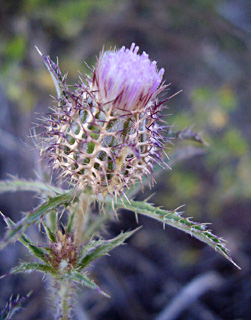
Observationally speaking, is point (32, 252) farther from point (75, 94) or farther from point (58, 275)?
point (75, 94)

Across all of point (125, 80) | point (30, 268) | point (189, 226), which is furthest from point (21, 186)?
point (189, 226)

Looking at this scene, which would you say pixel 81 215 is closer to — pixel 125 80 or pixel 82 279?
pixel 82 279

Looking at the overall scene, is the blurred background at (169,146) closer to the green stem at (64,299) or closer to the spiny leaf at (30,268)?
the green stem at (64,299)

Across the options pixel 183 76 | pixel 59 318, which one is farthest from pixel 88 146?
pixel 183 76

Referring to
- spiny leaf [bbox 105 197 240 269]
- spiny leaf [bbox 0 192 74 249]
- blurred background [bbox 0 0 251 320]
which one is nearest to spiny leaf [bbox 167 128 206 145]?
spiny leaf [bbox 105 197 240 269]

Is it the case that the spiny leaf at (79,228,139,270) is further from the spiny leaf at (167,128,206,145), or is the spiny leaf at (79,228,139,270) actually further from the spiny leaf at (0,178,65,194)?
the spiny leaf at (167,128,206,145)
